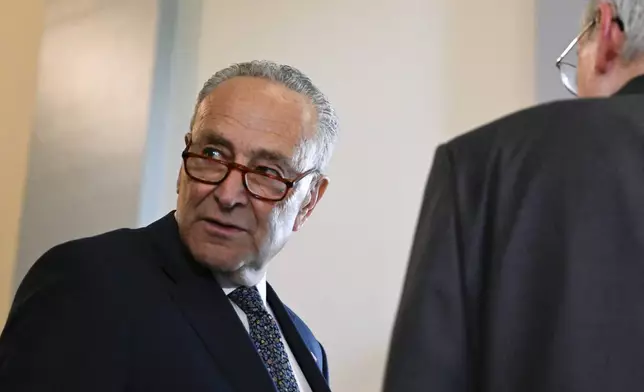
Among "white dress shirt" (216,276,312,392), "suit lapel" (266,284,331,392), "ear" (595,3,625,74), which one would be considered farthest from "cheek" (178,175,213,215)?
"ear" (595,3,625,74)

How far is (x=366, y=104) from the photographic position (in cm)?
202

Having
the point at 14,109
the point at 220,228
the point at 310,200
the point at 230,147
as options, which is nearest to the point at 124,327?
the point at 220,228

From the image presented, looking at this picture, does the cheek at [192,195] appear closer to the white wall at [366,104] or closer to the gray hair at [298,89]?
the gray hair at [298,89]

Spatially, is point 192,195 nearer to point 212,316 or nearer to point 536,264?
point 212,316

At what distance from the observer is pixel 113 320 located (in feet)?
3.41

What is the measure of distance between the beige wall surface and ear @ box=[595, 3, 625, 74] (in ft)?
4.70

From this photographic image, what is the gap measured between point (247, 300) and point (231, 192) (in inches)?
7.7

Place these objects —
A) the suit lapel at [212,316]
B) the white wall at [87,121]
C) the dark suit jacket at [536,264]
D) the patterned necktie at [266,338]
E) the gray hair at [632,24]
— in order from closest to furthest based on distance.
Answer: the dark suit jacket at [536,264] < the gray hair at [632,24] < the suit lapel at [212,316] < the patterned necktie at [266,338] < the white wall at [87,121]

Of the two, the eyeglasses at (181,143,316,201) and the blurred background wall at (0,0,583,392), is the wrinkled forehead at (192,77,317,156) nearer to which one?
the eyeglasses at (181,143,316,201)

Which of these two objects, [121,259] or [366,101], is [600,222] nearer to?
[121,259]

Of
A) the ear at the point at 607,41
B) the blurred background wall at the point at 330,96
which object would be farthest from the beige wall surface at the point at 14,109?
the ear at the point at 607,41

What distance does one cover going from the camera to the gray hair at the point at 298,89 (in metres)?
1.35

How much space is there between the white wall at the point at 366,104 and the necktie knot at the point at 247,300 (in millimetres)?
633

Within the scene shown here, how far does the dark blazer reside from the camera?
0.97m
